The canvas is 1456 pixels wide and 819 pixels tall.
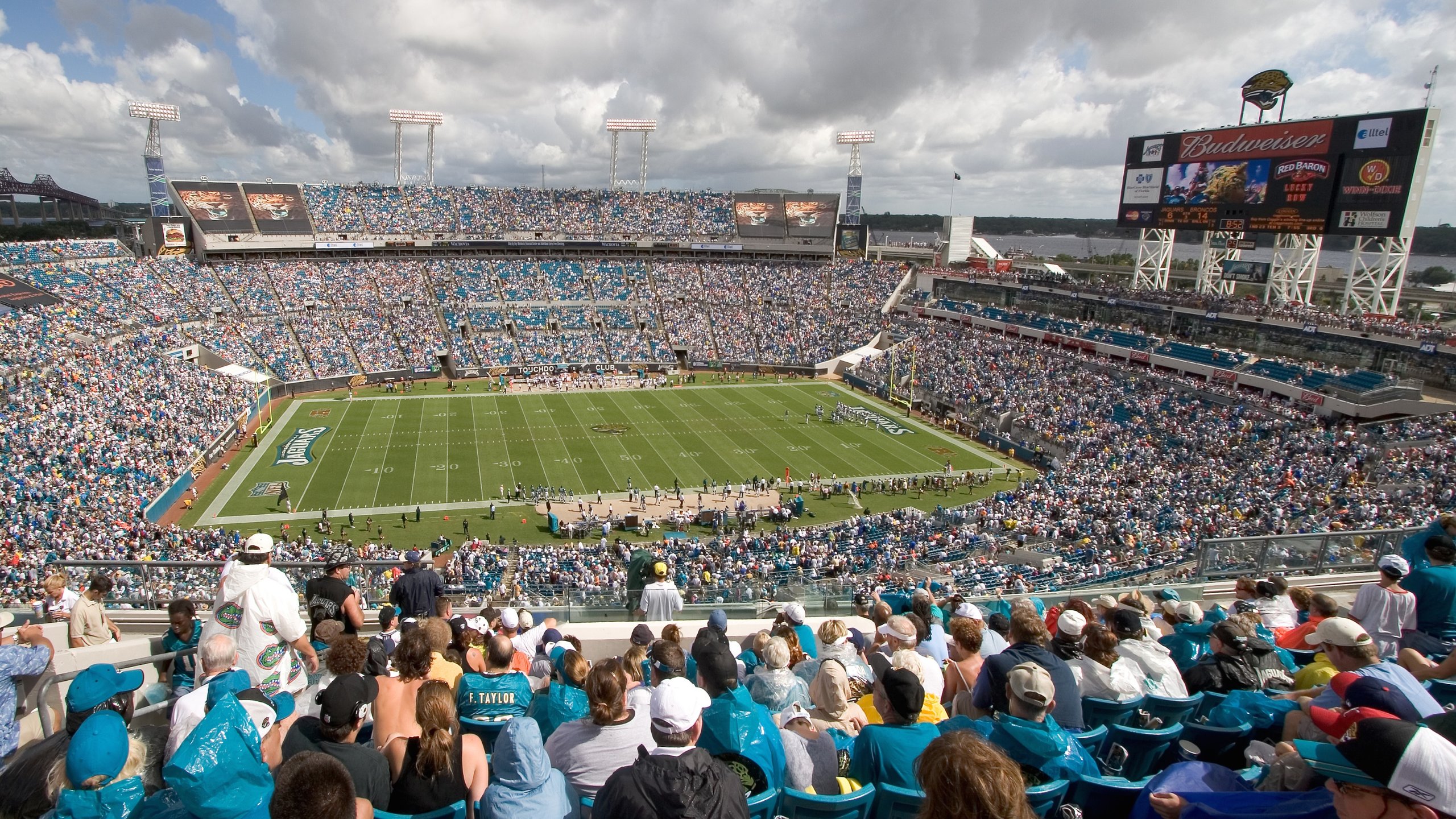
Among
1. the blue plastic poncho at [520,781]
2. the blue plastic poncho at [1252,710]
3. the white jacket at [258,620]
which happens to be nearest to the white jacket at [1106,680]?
the blue plastic poncho at [1252,710]

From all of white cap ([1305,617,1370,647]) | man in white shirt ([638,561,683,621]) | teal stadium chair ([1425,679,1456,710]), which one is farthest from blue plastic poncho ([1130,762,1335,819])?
man in white shirt ([638,561,683,621])

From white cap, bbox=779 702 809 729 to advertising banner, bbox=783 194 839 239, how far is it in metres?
68.4

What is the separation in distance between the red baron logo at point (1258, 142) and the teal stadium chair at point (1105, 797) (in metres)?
40.5

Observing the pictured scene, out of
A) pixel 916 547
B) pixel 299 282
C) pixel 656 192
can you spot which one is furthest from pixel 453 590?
pixel 656 192

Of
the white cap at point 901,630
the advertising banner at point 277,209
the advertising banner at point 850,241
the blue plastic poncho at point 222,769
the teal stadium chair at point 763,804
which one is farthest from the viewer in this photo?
the advertising banner at point 850,241

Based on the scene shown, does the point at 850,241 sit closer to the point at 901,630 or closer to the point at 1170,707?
the point at 901,630

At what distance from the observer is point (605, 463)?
109 ft

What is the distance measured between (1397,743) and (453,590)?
11762mm

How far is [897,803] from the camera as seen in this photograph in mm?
3768

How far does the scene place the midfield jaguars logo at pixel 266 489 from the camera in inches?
1119

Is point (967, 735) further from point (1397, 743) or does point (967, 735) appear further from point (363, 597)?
point (363, 597)

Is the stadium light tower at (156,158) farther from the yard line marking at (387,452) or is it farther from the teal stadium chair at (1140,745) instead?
the teal stadium chair at (1140,745)

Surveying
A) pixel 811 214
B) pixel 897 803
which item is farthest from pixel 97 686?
pixel 811 214

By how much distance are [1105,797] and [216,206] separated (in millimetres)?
68977
